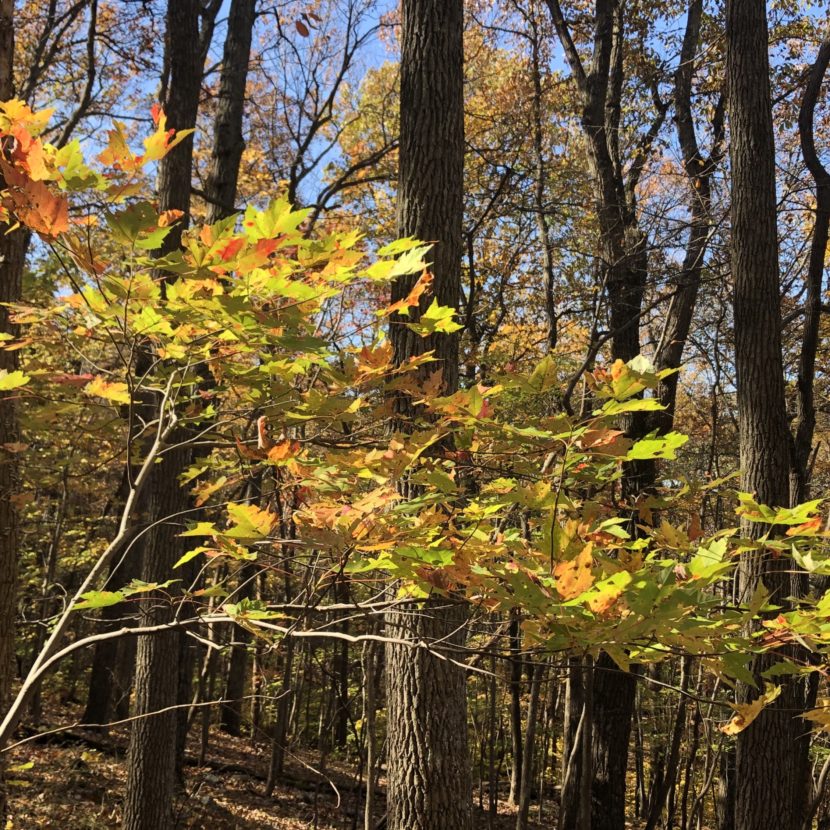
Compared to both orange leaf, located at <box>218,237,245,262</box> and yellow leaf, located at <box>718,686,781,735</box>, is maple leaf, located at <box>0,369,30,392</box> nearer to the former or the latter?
orange leaf, located at <box>218,237,245,262</box>

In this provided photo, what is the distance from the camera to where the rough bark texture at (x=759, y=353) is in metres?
4.49

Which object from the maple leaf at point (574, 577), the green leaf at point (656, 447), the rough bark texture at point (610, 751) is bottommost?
the rough bark texture at point (610, 751)

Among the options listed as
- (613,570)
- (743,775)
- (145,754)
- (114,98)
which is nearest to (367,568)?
(613,570)

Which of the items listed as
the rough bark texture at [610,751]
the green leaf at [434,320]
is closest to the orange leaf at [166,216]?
the green leaf at [434,320]

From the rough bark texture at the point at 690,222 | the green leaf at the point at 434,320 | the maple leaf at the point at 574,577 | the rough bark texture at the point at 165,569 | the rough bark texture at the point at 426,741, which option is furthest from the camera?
the rough bark texture at the point at 690,222

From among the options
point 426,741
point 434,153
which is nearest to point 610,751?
point 426,741

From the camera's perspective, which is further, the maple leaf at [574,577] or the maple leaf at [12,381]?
the maple leaf at [12,381]

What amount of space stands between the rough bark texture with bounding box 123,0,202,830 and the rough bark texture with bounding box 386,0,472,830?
2.75 m

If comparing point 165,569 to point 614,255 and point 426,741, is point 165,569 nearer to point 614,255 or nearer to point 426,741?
point 426,741

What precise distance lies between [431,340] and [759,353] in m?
3.00

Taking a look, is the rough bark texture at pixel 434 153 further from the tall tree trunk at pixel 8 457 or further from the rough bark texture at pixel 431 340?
the tall tree trunk at pixel 8 457

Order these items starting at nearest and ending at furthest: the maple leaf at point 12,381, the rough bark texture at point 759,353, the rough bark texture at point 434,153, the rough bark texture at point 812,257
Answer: the maple leaf at point 12,381, the rough bark texture at point 434,153, the rough bark texture at point 759,353, the rough bark texture at point 812,257

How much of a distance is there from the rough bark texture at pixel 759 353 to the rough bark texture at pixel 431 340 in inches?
101

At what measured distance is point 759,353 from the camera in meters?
4.94
